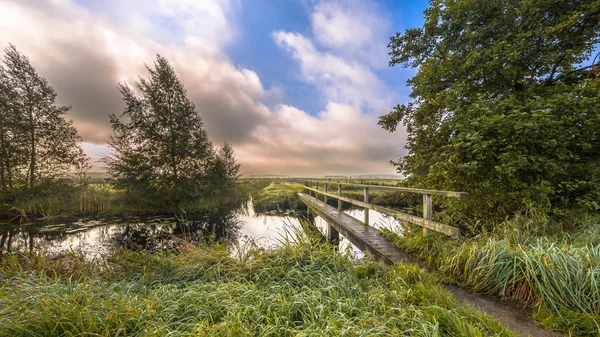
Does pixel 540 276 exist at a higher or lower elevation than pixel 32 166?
lower

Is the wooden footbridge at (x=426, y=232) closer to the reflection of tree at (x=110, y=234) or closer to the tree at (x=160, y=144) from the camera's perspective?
the reflection of tree at (x=110, y=234)

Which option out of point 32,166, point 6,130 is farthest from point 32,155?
point 6,130

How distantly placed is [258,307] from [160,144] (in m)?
14.4

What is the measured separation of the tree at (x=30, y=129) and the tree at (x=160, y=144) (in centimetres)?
245

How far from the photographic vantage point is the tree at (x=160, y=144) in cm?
1273

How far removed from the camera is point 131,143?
13.1 meters

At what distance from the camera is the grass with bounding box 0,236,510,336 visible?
158cm

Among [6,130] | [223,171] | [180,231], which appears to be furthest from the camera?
[223,171]

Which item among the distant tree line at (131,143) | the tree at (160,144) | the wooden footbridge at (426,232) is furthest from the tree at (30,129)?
the wooden footbridge at (426,232)

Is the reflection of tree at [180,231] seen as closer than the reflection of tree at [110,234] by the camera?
No

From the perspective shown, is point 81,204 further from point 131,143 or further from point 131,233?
point 131,233

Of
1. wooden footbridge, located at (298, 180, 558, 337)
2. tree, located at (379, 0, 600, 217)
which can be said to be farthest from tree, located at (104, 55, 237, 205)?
tree, located at (379, 0, 600, 217)

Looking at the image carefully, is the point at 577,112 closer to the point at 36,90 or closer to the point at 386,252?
the point at 386,252

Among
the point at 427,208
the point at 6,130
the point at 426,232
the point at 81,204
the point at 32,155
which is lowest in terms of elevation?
the point at 81,204
